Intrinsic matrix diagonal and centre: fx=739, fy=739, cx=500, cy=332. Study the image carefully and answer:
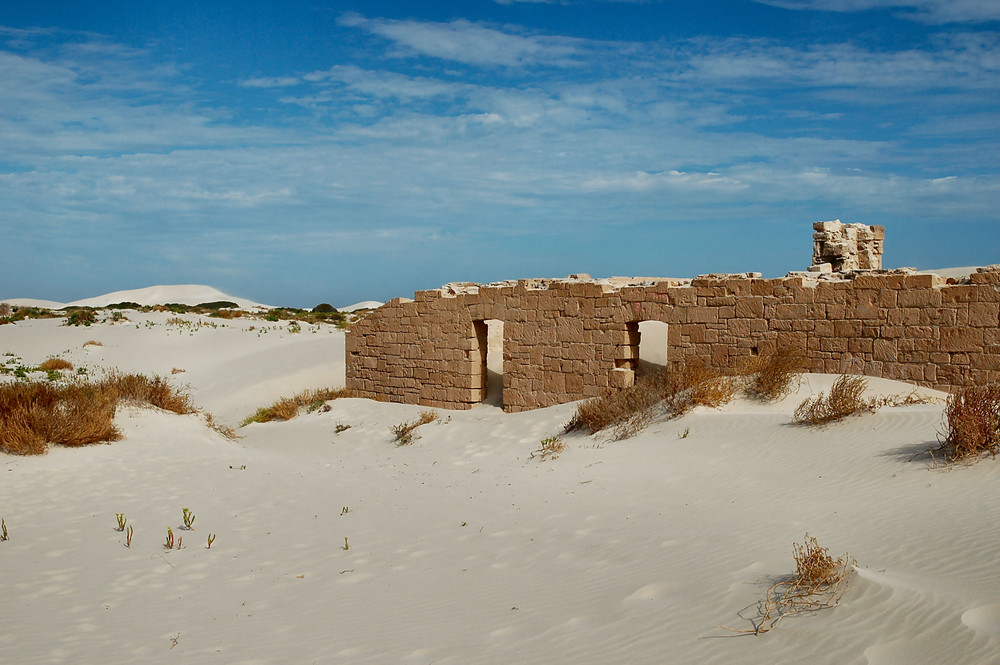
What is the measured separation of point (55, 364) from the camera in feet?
69.6

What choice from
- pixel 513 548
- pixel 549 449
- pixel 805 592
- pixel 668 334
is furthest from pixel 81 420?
pixel 805 592

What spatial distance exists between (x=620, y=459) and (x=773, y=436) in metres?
1.85

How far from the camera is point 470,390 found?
15.4 m

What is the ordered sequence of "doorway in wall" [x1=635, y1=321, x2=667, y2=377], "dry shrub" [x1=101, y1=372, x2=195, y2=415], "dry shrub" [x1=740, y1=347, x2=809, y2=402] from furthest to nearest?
"doorway in wall" [x1=635, y1=321, x2=667, y2=377] → "dry shrub" [x1=101, y1=372, x2=195, y2=415] → "dry shrub" [x1=740, y1=347, x2=809, y2=402]

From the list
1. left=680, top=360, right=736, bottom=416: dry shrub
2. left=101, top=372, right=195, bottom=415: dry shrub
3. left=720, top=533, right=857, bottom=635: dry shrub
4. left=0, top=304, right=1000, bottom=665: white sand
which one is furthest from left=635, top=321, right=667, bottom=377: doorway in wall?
left=720, top=533, right=857, bottom=635: dry shrub

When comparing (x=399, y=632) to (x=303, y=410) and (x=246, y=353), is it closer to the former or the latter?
(x=303, y=410)

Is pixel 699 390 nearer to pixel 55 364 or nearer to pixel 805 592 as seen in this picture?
pixel 805 592

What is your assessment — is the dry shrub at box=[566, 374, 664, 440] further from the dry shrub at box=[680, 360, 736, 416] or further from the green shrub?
the green shrub

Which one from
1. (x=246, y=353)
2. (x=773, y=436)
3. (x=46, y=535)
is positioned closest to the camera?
(x=46, y=535)

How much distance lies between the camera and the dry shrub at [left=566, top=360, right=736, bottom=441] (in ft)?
34.8

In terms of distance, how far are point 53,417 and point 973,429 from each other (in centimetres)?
1054

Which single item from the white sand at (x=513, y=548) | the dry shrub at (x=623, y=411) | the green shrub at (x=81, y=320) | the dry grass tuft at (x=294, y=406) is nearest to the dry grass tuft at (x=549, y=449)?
the white sand at (x=513, y=548)

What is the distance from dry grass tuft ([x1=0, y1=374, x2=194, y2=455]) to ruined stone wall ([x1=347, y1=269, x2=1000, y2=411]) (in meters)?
6.18

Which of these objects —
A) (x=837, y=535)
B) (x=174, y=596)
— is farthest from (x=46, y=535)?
(x=837, y=535)
